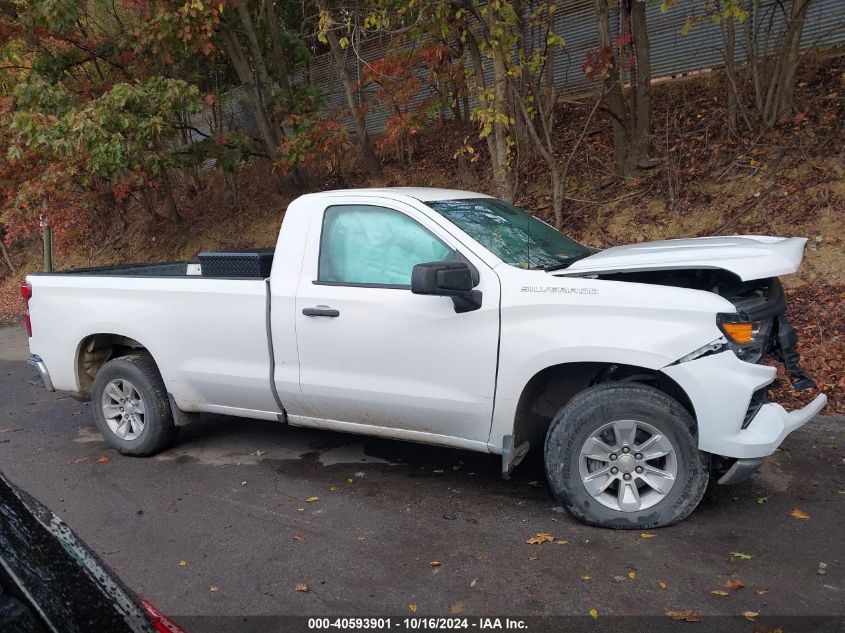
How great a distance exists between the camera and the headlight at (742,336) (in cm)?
405

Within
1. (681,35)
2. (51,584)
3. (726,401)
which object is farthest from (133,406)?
(681,35)

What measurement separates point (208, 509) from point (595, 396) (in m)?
2.58

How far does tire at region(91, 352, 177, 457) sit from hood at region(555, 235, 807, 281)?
3.39 metres

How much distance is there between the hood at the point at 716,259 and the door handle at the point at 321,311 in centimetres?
148

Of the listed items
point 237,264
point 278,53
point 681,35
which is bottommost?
point 237,264

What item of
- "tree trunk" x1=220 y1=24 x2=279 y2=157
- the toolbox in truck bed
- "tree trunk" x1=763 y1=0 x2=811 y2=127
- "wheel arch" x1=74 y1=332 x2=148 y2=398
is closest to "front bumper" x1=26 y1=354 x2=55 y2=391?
"wheel arch" x1=74 y1=332 x2=148 y2=398

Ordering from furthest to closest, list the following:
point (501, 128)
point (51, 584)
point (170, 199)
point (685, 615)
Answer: point (170, 199) → point (501, 128) → point (685, 615) → point (51, 584)

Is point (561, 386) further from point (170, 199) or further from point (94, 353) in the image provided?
point (170, 199)

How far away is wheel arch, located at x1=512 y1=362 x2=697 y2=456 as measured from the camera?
451 cm

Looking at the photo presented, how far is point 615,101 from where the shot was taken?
10.5 metres

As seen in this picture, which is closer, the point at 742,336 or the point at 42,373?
the point at 742,336

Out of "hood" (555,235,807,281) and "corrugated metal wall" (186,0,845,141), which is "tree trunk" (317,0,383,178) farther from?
"hood" (555,235,807,281)

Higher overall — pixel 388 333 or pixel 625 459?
pixel 388 333

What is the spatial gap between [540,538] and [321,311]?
1.98 meters
